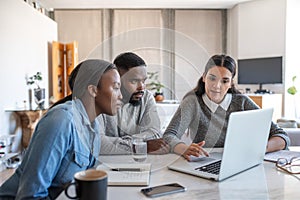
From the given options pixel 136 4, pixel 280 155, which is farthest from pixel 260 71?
pixel 280 155

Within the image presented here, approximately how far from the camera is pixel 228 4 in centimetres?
618

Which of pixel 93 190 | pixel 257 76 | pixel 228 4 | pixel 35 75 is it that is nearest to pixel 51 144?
pixel 93 190

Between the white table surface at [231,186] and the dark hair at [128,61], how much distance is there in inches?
17.4

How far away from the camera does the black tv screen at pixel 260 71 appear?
522 cm

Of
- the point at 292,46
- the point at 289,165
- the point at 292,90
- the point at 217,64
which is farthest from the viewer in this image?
the point at 292,46

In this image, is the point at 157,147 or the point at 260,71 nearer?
the point at 157,147

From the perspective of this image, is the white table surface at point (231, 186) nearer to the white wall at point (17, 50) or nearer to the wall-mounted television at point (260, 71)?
the white wall at point (17, 50)

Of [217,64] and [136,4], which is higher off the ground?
[136,4]

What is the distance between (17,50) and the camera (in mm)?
4129

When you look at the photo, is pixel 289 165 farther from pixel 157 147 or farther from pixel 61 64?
pixel 61 64

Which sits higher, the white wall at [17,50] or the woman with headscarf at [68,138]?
the white wall at [17,50]

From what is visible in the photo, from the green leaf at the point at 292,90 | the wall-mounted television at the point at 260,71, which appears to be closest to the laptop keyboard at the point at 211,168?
the green leaf at the point at 292,90

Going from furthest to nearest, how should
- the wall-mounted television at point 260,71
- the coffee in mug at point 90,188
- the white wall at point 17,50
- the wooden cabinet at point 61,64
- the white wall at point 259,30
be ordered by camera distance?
the wooden cabinet at point 61,64, the white wall at point 259,30, the wall-mounted television at point 260,71, the white wall at point 17,50, the coffee in mug at point 90,188

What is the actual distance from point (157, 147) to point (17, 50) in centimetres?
331
